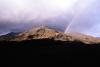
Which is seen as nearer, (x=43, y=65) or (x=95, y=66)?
(x=95, y=66)

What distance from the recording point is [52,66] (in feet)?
119

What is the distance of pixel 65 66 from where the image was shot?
36.1m

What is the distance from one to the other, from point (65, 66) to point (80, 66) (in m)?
2.57

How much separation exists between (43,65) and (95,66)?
29.9 ft

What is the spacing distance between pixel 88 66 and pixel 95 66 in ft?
3.88

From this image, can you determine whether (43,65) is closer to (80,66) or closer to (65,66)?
(65,66)

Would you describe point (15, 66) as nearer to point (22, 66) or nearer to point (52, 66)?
point (22, 66)

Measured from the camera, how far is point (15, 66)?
36.1 meters

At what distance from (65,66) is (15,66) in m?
8.65

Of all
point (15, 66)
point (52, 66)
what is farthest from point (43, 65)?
point (15, 66)

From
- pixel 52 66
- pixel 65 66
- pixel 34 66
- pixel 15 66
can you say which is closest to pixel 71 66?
pixel 65 66

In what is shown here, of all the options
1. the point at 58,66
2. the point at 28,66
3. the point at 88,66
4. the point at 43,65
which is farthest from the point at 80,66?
the point at 28,66

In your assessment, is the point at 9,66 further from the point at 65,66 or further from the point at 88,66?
the point at 88,66

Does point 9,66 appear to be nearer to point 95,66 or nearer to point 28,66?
point 28,66
